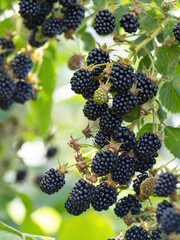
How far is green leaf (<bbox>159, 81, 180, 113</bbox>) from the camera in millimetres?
2186

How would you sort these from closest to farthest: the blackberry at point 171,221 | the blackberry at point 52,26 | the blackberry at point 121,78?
A: the blackberry at point 171,221 → the blackberry at point 121,78 → the blackberry at point 52,26

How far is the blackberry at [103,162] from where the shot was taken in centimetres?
178

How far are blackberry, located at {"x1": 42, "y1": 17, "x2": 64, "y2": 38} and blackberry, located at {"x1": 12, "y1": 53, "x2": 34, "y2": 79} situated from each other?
0.26m

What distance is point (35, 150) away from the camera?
5.07 meters

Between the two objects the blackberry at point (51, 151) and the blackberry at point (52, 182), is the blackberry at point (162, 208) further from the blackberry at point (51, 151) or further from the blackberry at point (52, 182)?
the blackberry at point (51, 151)

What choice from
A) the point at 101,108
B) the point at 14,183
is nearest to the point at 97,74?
the point at 101,108

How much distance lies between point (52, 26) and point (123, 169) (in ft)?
3.88

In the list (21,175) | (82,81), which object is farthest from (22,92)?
(21,175)

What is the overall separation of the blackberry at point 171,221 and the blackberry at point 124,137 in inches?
18.3

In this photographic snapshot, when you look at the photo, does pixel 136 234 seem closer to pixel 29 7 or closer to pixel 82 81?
pixel 82 81

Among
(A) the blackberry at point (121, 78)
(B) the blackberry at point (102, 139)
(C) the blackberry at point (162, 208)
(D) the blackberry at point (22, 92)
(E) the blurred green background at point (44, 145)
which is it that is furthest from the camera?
(E) the blurred green background at point (44, 145)

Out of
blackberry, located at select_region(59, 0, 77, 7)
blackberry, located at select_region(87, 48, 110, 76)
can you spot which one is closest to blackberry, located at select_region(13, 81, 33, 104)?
blackberry, located at select_region(59, 0, 77, 7)

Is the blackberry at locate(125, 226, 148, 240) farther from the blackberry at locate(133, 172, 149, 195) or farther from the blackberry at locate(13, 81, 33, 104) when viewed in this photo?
the blackberry at locate(13, 81, 33, 104)

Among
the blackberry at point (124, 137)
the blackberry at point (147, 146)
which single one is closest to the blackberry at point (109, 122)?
the blackberry at point (124, 137)
